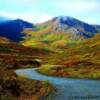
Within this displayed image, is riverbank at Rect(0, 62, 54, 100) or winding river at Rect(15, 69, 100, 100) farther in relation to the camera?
winding river at Rect(15, 69, 100, 100)

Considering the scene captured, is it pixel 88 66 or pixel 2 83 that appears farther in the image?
pixel 88 66

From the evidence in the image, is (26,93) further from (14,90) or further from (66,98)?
(66,98)

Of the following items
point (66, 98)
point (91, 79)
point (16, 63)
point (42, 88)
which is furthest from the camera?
point (16, 63)

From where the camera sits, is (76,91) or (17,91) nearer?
(17,91)

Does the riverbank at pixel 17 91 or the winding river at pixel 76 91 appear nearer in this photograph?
the riverbank at pixel 17 91

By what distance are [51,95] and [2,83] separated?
10.5m

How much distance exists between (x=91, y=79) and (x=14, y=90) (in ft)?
180

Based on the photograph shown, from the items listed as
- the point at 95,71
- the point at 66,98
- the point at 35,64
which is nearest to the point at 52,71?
the point at 95,71

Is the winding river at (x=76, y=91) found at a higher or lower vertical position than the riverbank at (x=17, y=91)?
lower

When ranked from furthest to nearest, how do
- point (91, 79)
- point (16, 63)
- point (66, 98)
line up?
point (16, 63) → point (91, 79) → point (66, 98)

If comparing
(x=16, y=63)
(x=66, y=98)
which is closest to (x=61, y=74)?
(x=16, y=63)

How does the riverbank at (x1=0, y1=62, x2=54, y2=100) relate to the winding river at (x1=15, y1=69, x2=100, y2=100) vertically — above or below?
above

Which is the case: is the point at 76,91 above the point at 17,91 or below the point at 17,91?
below

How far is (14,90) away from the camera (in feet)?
180
